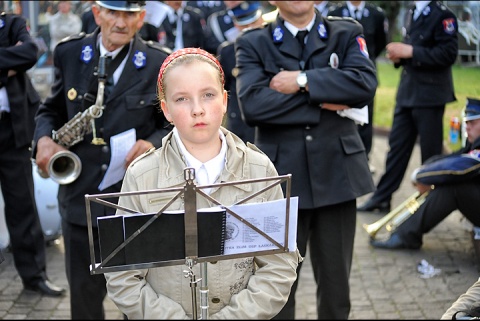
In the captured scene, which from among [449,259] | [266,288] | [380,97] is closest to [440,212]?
[449,259]

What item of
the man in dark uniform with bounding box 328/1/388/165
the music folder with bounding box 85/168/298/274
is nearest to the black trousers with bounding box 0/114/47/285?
the music folder with bounding box 85/168/298/274

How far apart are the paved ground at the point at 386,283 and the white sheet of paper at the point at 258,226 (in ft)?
8.28

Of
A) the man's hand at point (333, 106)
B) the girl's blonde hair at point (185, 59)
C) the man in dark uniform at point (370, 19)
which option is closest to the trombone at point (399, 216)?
the man in dark uniform at point (370, 19)

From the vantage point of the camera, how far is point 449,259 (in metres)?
6.79

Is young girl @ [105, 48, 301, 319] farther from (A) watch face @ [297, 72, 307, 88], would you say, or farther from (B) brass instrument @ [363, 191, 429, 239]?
(B) brass instrument @ [363, 191, 429, 239]

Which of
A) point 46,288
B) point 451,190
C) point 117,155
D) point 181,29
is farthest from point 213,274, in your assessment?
point 181,29

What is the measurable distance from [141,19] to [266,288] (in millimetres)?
2342

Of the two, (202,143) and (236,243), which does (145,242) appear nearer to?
(236,243)

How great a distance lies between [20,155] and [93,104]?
5.38ft

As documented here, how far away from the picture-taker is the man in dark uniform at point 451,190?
5902 millimetres

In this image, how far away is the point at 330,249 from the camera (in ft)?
15.2

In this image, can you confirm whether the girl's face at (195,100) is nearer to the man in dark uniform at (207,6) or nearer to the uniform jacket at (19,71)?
the uniform jacket at (19,71)

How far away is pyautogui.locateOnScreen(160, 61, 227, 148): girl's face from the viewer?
286 centimetres

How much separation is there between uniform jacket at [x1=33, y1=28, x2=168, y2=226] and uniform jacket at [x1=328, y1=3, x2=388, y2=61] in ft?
17.3
